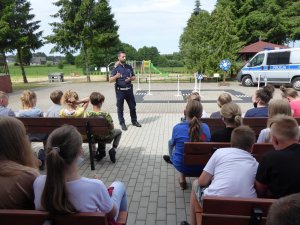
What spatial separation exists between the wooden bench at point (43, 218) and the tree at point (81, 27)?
30.7 metres

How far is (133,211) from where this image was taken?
168 inches

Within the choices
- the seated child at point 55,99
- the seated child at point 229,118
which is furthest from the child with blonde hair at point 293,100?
the seated child at point 55,99

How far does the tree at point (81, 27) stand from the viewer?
31.2 meters

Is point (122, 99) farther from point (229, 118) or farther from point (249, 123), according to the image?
point (229, 118)

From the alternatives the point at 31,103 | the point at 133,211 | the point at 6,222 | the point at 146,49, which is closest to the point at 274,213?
the point at 6,222

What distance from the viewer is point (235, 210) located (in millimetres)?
2270

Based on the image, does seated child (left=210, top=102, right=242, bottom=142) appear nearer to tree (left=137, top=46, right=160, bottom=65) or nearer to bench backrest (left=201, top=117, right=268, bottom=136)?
bench backrest (left=201, top=117, right=268, bottom=136)

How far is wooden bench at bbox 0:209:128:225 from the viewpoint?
2.14m

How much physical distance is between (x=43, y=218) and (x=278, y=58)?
70.7 ft

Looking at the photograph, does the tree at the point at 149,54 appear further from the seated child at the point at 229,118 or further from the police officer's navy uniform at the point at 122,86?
the seated child at the point at 229,118

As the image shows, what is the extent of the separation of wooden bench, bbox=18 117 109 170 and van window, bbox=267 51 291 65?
18.2 metres

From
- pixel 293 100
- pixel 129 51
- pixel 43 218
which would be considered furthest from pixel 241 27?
pixel 129 51

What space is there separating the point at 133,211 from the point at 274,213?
10.9ft

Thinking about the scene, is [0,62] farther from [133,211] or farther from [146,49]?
[146,49]
